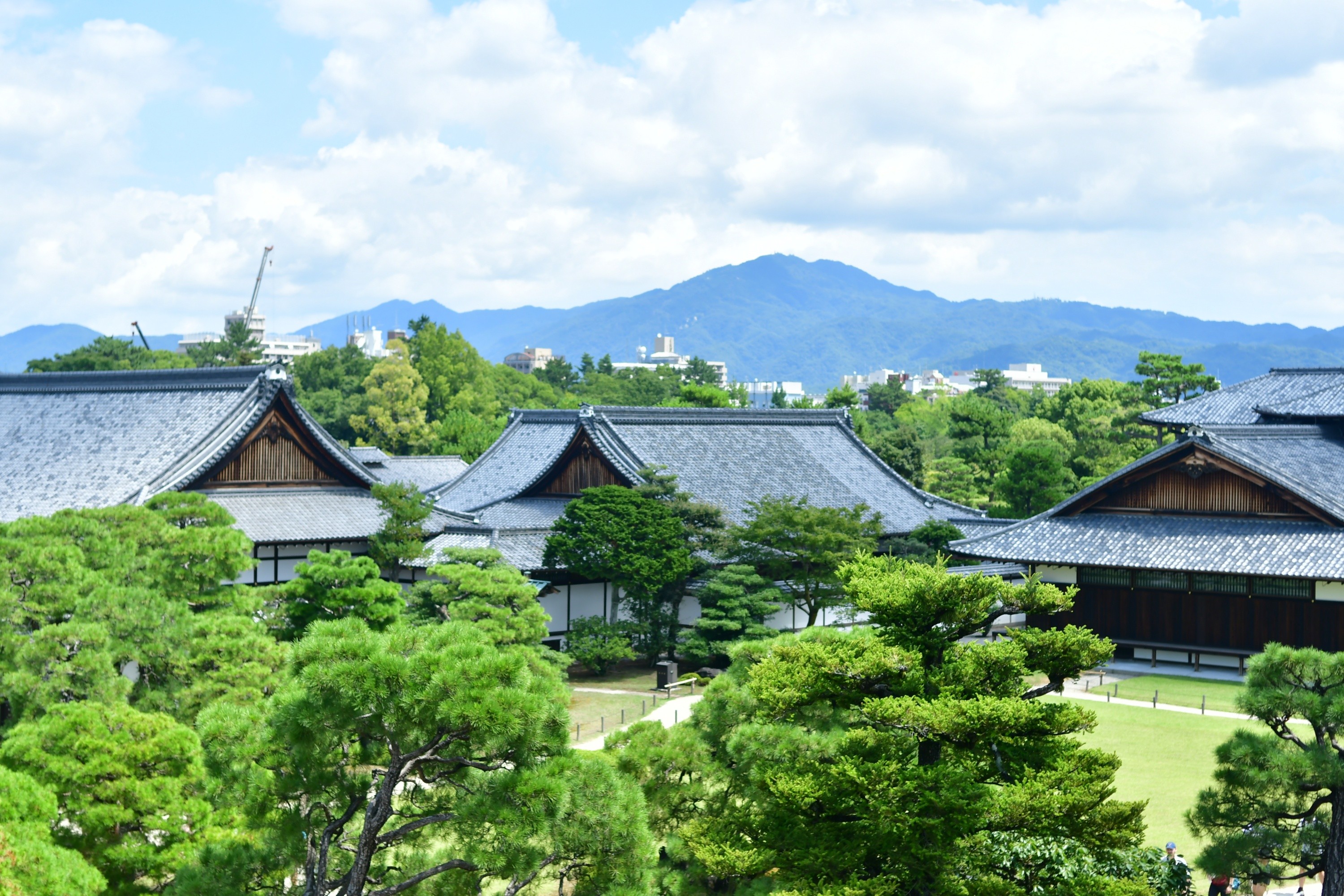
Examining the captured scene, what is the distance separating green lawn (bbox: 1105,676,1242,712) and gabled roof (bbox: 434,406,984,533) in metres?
9.16

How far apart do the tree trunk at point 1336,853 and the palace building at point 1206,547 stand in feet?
54.7

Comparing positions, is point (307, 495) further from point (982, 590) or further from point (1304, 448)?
point (1304, 448)

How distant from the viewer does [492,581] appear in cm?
2455

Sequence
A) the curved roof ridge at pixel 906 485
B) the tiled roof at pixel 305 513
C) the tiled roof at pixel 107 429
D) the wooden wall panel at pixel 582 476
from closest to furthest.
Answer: the tiled roof at pixel 305 513
the tiled roof at pixel 107 429
the wooden wall panel at pixel 582 476
the curved roof ridge at pixel 906 485

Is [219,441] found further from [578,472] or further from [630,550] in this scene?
[630,550]

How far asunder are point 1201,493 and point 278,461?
2318 cm

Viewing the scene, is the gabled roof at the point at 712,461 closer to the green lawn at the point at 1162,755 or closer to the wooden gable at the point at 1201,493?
the wooden gable at the point at 1201,493

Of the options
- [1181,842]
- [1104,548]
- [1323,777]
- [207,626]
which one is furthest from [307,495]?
[1323,777]

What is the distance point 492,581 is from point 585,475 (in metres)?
11.2

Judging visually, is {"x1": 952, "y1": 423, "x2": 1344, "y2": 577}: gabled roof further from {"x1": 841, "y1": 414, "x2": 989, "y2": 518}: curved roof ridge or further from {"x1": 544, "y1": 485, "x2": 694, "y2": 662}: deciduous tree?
{"x1": 544, "y1": 485, "x2": 694, "y2": 662}: deciduous tree

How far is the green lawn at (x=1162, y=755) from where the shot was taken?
17.4 meters

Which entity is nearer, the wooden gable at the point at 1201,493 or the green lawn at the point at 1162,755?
the green lawn at the point at 1162,755

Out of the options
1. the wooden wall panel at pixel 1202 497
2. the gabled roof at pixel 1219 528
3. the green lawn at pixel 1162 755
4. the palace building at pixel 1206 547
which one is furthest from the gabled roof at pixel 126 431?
the wooden wall panel at pixel 1202 497

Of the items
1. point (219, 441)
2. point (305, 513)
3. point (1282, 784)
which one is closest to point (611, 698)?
point (305, 513)
